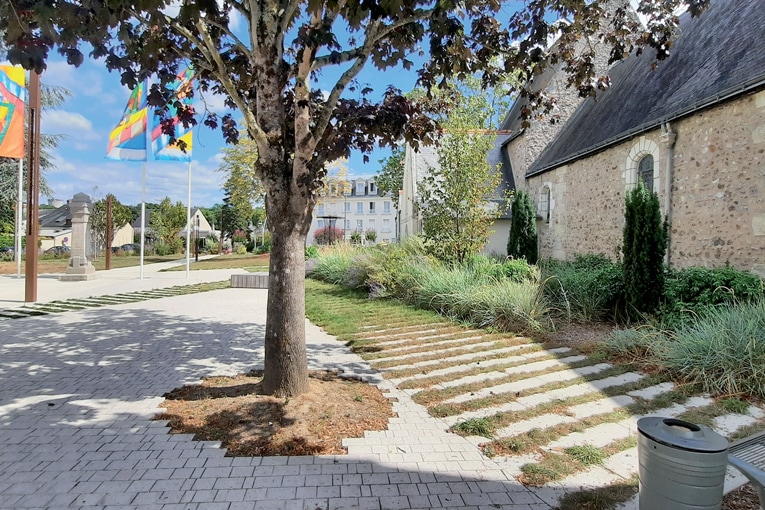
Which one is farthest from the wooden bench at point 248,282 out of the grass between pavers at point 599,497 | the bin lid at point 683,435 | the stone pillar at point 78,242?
the bin lid at point 683,435

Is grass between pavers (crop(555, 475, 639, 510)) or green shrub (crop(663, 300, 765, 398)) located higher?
green shrub (crop(663, 300, 765, 398))

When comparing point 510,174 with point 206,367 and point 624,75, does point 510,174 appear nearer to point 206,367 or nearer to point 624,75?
point 624,75

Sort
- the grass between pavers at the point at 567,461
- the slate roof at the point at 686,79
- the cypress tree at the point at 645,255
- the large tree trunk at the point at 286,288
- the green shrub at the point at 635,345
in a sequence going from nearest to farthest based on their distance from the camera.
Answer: the grass between pavers at the point at 567,461 → the large tree trunk at the point at 286,288 → the green shrub at the point at 635,345 → the cypress tree at the point at 645,255 → the slate roof at the point at 686,79

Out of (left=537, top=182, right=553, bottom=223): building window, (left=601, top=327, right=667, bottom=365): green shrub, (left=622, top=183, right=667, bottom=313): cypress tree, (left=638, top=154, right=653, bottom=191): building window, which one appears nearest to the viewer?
(left=601, top=327, right=667, bottom=365): green shrub

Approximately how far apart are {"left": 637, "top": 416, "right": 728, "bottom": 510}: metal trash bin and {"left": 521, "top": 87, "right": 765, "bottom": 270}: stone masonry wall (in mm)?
→ 7586

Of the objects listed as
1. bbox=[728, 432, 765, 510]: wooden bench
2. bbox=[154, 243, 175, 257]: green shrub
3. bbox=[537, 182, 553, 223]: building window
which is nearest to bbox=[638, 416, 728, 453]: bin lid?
bbox=[728, 432, 765, 510]: wooden bench

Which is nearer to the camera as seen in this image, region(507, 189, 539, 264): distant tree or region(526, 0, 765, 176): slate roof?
region(526, 0, 765, 176): slate roof

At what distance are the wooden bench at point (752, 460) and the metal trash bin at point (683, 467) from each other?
0.61 feet

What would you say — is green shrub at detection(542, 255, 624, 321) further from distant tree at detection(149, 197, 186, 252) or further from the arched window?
distant tree at detection(149, 197, 186, 252)

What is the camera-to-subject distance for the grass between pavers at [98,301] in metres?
8.56

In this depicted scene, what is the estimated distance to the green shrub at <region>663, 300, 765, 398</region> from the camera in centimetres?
421

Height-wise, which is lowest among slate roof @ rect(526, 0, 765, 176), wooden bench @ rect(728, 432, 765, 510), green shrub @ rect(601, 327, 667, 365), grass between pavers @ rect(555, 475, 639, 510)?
grass between pavers @ rect(555, 475, 639, 510)

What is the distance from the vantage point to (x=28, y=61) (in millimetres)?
2797

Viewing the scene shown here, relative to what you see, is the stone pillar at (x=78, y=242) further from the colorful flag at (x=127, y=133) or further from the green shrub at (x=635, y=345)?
the green shrub at (x=635, y=345)
